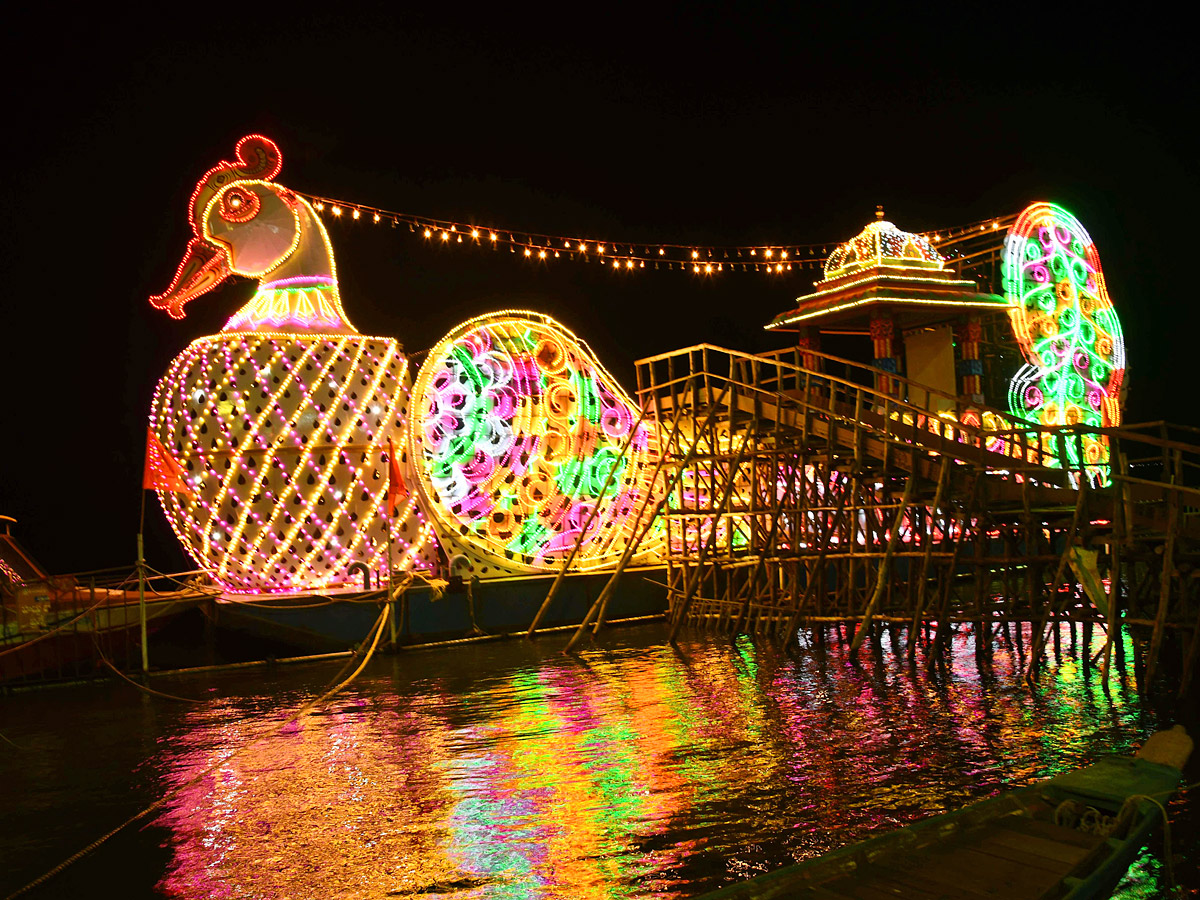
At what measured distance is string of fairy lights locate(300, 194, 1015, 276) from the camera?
75.4 ft

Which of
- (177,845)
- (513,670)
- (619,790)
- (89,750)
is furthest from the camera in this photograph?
(513,670)

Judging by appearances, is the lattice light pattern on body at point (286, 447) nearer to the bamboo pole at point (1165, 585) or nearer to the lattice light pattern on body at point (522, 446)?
the lattice light pattern on body at point (522, 446)

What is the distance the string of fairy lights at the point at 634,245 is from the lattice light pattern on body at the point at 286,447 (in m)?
3.10

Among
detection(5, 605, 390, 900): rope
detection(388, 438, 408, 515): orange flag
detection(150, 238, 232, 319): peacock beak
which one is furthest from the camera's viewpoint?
detection(150, 238, 232, 319): peacock beak

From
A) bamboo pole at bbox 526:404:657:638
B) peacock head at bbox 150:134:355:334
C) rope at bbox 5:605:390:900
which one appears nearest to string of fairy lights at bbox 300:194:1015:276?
peacock head at bbox 150:134:355:334

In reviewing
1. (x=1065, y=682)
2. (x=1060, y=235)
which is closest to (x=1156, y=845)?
(x=1065, y=682)

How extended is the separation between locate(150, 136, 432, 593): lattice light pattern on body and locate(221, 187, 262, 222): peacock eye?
9cm

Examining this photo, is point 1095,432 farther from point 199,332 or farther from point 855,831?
point 199,332

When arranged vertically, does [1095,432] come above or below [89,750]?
above

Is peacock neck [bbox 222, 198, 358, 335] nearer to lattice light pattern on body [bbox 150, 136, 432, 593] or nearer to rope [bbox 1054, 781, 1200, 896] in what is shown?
lattice light pattern on body [bbox 150, 136, 432, 593]

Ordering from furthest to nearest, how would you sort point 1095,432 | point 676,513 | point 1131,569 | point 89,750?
point 676,513 → point 1131,569 → point 1095,432 → point 89,750

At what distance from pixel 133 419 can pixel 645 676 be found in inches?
731

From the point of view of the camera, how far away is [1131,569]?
47.3ft

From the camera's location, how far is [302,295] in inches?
827
